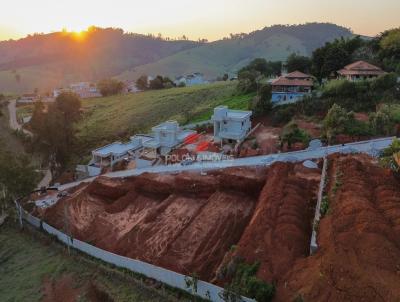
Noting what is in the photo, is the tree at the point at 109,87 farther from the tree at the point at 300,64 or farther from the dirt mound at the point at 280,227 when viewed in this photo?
the dirt mound at the point at 280,227

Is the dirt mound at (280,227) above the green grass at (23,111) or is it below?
above

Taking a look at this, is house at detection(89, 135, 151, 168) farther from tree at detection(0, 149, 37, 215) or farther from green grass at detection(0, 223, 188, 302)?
green grass at detection(0, 223, 188, 302)

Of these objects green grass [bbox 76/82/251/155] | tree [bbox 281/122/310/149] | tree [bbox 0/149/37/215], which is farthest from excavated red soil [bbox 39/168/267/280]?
green grass [bbox 76/82/251/155]

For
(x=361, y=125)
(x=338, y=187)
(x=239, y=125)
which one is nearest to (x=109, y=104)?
(x=239, y=125)

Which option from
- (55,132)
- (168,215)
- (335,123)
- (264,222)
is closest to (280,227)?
(264,222)

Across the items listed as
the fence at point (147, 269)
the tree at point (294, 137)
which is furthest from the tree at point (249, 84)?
the fence at point (147, 269)
